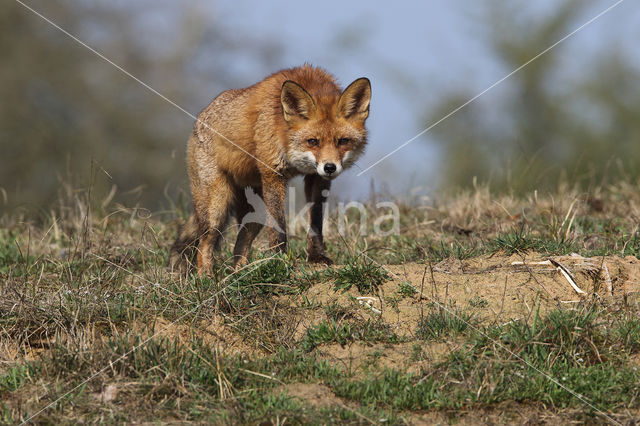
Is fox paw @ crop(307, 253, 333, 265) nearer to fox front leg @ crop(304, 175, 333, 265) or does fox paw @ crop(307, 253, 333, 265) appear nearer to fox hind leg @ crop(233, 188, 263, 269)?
fox front leg @ crop(304, 175, 333, 265)

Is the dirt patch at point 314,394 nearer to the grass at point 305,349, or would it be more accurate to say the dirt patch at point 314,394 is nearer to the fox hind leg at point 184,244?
the grass at point 305,349

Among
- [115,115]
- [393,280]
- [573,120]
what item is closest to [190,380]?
[393,280]

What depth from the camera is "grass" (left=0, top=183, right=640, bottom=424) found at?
3525mm

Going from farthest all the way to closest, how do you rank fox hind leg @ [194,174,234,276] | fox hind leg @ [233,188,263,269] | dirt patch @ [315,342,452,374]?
fox hind leg @ [233,188,263,269], fox hind leg @ [194,174,234,276], dirt patch @ [315,342,452,374]

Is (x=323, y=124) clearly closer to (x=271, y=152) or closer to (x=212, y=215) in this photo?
(x=271, y=152)

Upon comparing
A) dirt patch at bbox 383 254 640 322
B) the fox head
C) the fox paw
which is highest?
the fox head

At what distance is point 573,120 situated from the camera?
20.1 metres

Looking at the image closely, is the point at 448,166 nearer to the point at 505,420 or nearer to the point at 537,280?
the point at 537,280

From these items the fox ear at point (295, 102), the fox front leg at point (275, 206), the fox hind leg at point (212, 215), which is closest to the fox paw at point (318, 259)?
the fox front leg at point (275, 206)

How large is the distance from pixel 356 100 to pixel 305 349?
2.61m

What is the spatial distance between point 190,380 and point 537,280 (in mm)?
2462

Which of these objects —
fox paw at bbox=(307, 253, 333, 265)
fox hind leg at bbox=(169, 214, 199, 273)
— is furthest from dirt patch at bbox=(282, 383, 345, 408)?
fox hind leg at bbox=(169, 214, 199, 273)

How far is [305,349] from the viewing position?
4.12 meters

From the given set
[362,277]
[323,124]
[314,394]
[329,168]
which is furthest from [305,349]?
[323,124]
